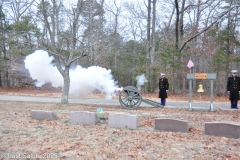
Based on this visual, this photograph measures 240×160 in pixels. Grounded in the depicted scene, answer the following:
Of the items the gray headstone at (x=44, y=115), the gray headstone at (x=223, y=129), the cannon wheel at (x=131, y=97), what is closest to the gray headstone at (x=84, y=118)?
the gray headstone at (x=44, y=115)

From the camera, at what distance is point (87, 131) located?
7.38 meters

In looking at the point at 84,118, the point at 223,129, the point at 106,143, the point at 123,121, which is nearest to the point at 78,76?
the point at 84,118

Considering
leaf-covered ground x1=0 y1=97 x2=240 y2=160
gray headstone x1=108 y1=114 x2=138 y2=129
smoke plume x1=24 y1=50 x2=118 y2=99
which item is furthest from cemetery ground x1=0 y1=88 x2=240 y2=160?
smoke plume x1=24 y1=50 x2=118 y2=99

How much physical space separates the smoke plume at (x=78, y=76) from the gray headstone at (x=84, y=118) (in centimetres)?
546

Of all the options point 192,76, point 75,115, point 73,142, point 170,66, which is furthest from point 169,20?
point 73,142

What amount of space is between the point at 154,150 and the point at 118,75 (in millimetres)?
25229

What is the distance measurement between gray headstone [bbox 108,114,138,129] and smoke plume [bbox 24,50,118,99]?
593cm

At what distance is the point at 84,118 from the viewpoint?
8.51 meters

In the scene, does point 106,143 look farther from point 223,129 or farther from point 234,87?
point 234,87

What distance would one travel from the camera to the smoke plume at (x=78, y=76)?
14.1 metres

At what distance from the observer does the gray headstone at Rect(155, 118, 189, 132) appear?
721 cm

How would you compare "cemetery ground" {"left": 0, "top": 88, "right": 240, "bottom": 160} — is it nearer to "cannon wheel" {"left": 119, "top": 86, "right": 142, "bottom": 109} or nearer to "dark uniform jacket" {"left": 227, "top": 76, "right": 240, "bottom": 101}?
"cannon wheel" {"left": 119, "top": 86, "right": 142, "bottom": 109}

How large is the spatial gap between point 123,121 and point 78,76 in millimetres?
7735

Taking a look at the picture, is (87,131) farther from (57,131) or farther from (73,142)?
(73,142)
